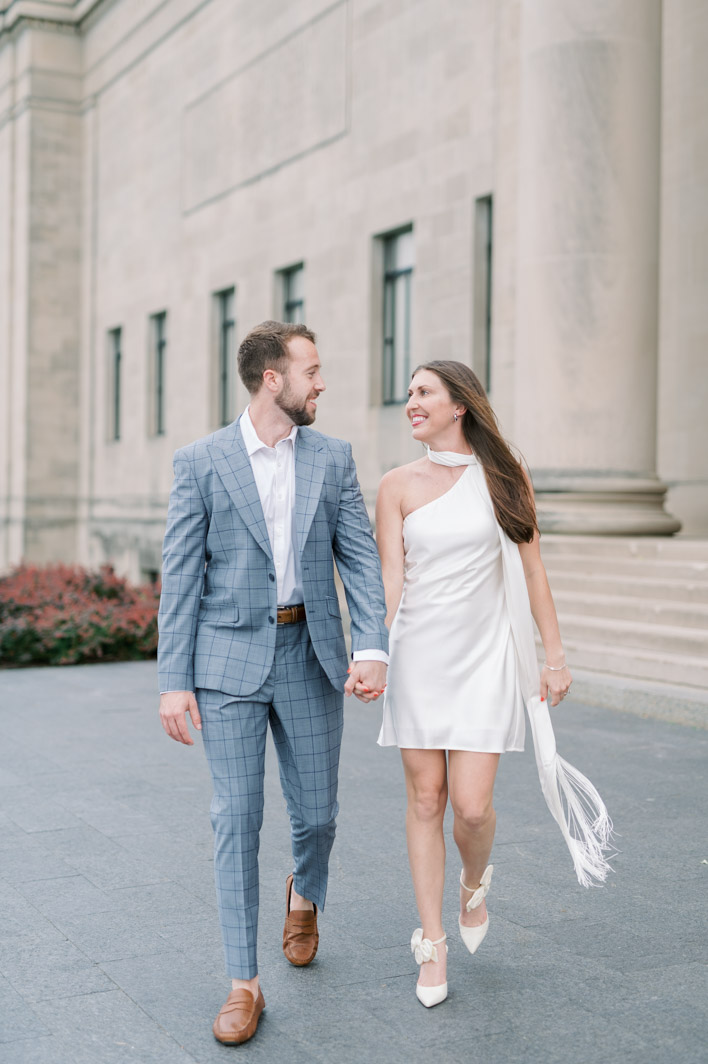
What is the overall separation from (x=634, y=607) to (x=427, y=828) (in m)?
6.93

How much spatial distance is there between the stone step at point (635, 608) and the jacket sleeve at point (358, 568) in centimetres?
636

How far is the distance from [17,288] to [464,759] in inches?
1119

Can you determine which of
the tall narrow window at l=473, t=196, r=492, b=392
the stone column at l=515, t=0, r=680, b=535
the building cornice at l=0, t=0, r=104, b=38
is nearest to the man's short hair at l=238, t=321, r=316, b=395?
the stone column at l=515, t=0, r=680, b=535

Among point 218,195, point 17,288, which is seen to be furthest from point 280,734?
point 17,288

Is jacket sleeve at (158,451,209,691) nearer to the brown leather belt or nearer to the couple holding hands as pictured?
the couple holding hands

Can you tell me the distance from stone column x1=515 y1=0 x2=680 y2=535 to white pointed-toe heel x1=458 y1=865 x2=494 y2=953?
806cm

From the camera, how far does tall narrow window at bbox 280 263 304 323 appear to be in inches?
809

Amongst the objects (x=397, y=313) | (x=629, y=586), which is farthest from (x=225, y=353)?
(x=629, y=586)

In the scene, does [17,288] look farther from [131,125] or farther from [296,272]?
[296,272]

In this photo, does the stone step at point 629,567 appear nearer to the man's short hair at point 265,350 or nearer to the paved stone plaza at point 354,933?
the paved stone plaza at point 354,933

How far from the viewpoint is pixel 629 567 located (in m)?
11.2

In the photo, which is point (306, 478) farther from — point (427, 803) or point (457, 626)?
point (427, 803)

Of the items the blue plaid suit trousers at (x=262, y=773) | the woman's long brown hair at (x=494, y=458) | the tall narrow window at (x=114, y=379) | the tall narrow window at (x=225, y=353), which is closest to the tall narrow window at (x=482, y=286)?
the tall narrow window at (x=225, y=353)

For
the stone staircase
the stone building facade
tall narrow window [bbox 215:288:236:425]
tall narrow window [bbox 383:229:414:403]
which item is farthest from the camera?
tall narrow window [bbox 215:288:236:425]
